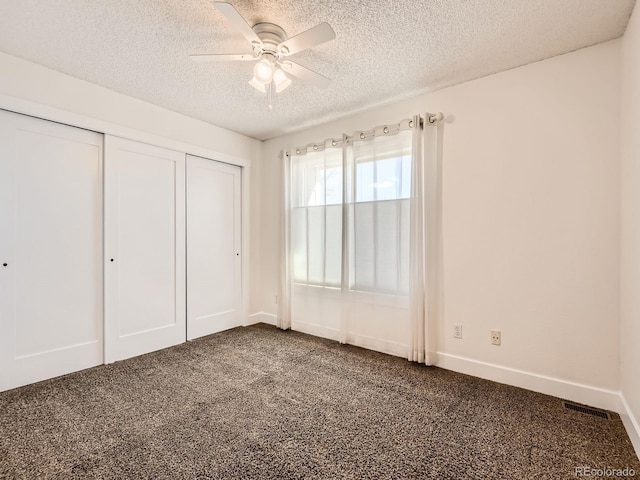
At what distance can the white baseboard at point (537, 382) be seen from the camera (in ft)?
6.82

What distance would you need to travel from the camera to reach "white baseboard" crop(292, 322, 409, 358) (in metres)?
3.06

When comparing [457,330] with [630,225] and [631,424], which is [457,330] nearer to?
[631,424]

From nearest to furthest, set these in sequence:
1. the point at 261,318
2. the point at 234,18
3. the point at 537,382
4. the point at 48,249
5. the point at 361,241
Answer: the point at 234,18, the point at 537,382, the point at 48,249, the point at 361,241, the point at 261,318

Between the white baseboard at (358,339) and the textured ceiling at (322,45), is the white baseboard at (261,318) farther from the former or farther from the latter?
the textured ceiling at (322,45)

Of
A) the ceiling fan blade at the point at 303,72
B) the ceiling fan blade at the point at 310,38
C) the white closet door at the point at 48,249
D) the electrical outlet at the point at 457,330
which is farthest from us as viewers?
the electrical outlet at the point at 457,330

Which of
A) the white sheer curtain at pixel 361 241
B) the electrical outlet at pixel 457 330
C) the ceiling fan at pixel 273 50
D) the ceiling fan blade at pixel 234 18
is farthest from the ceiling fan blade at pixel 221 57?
the electrical outlet at pixel 457 330

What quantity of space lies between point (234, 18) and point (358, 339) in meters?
2.90

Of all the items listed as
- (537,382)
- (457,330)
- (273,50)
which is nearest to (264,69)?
(273,50)

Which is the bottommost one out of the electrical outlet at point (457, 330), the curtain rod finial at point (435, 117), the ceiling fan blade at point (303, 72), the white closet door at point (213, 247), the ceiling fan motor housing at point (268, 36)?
the electrical outlet at point (457, 330)

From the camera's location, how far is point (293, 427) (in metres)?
1.89

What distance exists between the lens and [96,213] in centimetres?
281

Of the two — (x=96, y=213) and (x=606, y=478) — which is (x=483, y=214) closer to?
(x=606, y=478)

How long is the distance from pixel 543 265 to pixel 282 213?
267 cm

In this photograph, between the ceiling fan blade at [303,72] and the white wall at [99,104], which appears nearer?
the ceiling fan blade at [303,72]
